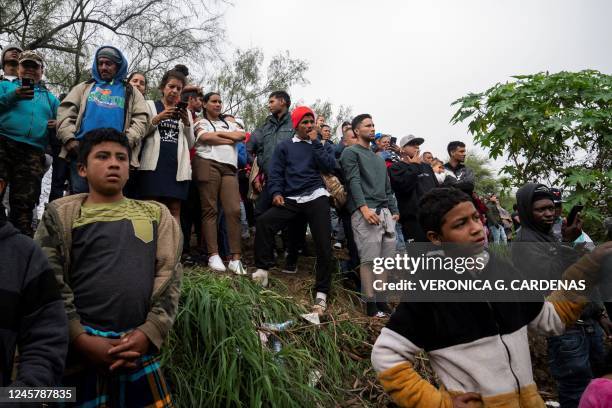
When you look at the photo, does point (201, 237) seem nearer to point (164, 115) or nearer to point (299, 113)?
point (164, 115)

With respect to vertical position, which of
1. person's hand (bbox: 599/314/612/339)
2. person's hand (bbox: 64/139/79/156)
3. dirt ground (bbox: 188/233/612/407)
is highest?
person's hand (bbox: 64/139/79/156)

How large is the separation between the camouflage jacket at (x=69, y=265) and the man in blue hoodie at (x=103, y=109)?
60.1 inches

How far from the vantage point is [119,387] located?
2033 millimetres

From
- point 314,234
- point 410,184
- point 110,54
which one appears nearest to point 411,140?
point 410,184

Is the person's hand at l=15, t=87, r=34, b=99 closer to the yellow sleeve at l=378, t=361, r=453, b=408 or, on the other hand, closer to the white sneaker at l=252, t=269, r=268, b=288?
the white sneaker at l=252, t=269, r=268, b=288

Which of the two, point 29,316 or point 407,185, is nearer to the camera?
point 29,316

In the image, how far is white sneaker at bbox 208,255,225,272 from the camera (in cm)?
438

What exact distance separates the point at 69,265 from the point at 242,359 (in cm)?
128

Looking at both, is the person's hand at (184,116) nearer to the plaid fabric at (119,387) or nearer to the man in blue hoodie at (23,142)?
the man in blue hoodie at (23,142)

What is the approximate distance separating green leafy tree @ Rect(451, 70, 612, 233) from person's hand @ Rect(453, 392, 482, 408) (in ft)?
12.9

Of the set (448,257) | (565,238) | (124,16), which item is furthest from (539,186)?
(124,16)

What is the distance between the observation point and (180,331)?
2.99 metres

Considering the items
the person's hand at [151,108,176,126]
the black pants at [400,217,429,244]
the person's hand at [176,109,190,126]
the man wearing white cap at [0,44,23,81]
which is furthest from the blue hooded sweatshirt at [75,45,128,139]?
the black pants at [400,217,429,244]

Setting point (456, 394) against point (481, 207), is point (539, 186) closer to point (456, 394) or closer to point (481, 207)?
point (456, 394)
